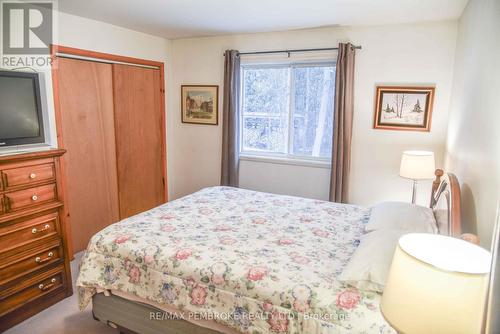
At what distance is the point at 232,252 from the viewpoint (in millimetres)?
1918

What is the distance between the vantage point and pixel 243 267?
1751 millimetres

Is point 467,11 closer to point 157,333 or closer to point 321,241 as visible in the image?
point 321,241

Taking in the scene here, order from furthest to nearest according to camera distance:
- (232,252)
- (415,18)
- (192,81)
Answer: (192,81)
(415,18)
(232,252)

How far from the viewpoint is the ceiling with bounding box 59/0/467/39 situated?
8.76 ft

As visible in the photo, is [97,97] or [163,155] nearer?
[97,97]

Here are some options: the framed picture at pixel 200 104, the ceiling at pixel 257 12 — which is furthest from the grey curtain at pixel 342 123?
the framed picture at pixel 200 104

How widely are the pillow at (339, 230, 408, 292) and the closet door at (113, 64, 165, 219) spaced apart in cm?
298

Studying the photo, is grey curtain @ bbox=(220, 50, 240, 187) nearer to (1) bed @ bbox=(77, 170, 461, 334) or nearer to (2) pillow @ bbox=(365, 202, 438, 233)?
(1) bed @ bbox=(77, 170, 461, 334)

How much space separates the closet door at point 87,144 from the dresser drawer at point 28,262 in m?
0.88

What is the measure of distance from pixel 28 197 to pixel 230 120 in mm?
2222

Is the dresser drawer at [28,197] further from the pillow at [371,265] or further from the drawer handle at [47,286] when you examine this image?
the pillow at [371,265]

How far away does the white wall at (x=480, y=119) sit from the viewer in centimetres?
137

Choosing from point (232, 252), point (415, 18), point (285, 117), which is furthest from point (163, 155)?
point (415, 18)

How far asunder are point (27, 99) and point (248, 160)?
2346 mm
